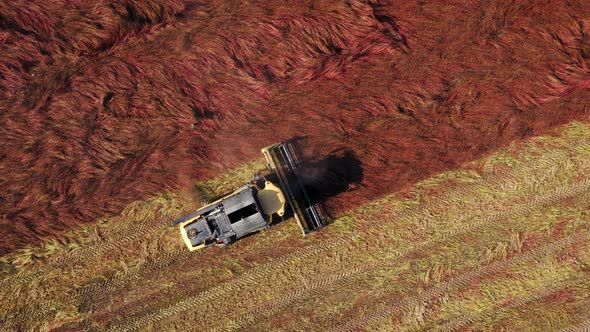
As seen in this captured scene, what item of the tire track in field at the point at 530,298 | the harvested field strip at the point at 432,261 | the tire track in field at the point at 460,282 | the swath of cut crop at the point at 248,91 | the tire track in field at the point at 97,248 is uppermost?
the swath of cut crop at the point at 248,91

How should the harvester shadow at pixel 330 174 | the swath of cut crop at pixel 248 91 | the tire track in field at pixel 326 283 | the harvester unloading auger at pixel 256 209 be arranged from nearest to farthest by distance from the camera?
the harvester unloading auger at pixel 256 209 < the swath of cut crop at pixel 248 91 < the harvester shadow at pixel 330 174 < the tire track in field at pixel 326 283

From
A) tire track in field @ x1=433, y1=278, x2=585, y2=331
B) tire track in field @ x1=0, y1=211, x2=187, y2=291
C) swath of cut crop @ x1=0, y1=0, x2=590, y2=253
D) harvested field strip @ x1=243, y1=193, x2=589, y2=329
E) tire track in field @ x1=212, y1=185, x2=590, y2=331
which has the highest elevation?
swath of cut crop @ x1=0, y1=0, x2=590, y2=253

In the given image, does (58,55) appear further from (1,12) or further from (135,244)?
(135,244)

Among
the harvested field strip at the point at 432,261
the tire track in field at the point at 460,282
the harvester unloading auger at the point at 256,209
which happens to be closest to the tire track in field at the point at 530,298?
the tire track in field at the point at 460,282

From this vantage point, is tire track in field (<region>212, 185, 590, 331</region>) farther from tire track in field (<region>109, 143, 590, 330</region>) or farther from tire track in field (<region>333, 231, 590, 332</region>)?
tire track in field (<region>333, 231, 590, 332</region>)

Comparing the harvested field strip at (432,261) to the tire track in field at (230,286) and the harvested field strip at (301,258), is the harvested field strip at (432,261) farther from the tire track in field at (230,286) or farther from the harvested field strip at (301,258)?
the tire track in field at (230,286)

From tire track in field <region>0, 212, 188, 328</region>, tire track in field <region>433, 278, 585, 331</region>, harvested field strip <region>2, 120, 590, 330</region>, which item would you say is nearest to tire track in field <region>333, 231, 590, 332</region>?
tire track in field <region>433, 278, 585, 331</region>

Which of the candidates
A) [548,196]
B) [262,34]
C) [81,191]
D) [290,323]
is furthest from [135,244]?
[548,196]
